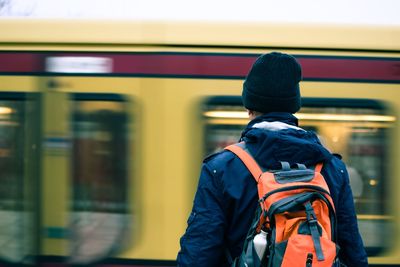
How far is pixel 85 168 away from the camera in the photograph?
10.8 feet

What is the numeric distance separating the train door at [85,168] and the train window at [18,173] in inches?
3.8

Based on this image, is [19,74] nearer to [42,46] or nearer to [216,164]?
[42,46]

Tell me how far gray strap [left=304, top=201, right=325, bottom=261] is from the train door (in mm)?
1833

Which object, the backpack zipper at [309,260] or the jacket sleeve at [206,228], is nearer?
the backpack zipper at [309,260]

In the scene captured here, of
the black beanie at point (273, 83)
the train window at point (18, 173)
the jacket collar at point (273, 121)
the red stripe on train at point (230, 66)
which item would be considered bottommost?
the train window at point (18, 173)

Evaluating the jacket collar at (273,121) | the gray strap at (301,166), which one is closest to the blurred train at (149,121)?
the jacket collar at (273,121)

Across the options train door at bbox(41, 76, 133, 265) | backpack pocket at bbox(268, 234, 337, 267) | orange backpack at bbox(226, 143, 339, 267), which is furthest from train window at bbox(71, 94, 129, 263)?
backpack pocket at bbox(268, 234, 337, 267)

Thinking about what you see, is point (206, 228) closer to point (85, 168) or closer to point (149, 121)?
point (149, 121)

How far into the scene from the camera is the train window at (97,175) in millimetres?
3240

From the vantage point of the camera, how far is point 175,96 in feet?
10.4

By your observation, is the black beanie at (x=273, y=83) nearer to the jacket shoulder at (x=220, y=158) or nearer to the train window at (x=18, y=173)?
the jacket shoulder at (x=220, y=158)

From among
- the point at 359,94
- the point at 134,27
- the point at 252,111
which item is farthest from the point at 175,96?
the point at 252,111

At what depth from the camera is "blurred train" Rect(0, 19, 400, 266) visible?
10.4 ft

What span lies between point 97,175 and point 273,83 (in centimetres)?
188
